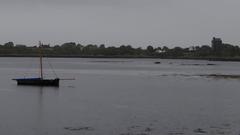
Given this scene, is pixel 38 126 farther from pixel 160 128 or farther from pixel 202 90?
pixel 202 90

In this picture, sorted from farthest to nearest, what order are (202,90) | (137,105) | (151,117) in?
(202,90), (137,105), (151,117)

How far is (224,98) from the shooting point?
50.7 meters

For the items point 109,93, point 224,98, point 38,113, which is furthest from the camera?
point 109,93

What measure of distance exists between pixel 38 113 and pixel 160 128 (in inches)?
446

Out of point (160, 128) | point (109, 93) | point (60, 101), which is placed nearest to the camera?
point (160, 128)

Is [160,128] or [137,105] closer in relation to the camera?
[160,128]

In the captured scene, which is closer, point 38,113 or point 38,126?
point 38,126

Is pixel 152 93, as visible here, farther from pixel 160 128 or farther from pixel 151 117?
pixel 160 128

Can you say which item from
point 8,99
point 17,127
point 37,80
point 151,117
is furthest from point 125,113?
point 37,80

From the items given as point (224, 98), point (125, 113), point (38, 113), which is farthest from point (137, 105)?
point (224, 98)

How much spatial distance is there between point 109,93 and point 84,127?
24668mm

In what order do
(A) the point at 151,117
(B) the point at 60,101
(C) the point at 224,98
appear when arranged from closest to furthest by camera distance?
(A) the point at 151,117
(B) the point at 60,101
(C) the point at 224,98

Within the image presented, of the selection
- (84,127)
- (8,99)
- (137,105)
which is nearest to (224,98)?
(137,105)

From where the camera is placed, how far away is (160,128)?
3014 cm
